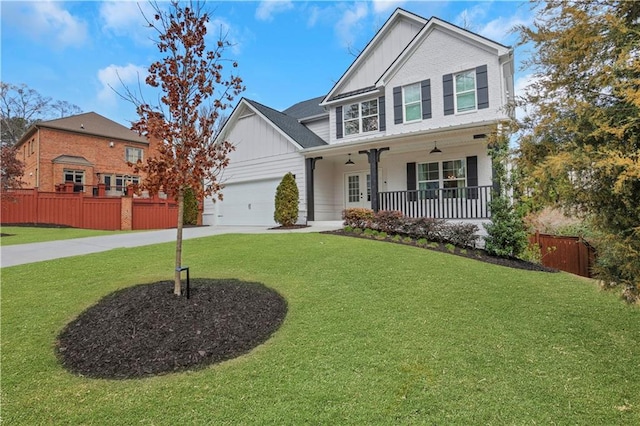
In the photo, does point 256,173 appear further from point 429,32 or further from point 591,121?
point 591,121

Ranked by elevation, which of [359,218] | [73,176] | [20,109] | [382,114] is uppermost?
[20,109]

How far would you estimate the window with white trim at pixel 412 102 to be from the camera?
1284cm

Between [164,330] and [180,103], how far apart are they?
2.85 metres

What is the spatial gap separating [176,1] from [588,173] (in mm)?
4915

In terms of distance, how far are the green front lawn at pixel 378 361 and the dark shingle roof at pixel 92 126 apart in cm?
2638

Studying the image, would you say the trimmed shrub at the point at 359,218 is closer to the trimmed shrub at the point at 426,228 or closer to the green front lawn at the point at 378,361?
the trimmed shrub at the point at 426,228

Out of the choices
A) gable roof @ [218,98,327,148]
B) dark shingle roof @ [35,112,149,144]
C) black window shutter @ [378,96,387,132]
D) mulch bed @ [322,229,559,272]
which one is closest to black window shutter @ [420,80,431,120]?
black window shutter @ [378,96,387,132]

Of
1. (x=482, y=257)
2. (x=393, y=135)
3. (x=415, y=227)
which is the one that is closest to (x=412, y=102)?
(x=393, y=135)

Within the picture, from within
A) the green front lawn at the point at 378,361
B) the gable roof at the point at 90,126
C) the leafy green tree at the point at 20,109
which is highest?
the leafy green tree at the point at 20,109

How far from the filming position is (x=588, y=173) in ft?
8.39

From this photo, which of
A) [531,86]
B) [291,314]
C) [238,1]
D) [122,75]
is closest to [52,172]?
[238,1]

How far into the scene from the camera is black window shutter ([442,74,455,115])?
12078 mm

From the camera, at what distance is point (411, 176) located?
44.1 ft

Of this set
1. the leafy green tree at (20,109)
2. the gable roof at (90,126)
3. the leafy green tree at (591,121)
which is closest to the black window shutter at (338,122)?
the leafy green tree at (591,121)
